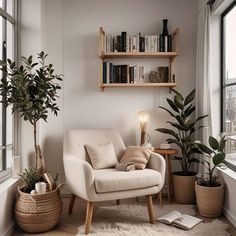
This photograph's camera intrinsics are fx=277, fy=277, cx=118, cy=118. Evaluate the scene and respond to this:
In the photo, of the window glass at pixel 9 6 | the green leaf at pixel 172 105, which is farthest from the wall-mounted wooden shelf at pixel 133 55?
the window glass at pixel 9 6

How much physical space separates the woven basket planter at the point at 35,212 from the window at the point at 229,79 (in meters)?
1.89

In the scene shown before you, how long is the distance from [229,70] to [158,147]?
1260 mm

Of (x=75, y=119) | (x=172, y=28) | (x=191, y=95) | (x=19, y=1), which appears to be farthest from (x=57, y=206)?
(x=172, y=28)

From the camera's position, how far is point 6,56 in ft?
8.98

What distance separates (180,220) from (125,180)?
27.4 inches

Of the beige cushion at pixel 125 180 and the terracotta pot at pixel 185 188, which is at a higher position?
the beige cushion at pixel 125 180

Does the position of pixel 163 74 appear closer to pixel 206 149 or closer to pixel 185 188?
pixel 206 149

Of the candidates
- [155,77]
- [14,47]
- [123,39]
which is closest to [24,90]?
[14,47]

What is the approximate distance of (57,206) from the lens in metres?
2.55

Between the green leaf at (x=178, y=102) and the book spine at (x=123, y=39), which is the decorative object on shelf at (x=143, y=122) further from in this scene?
the book spine at (x=123, y=39)

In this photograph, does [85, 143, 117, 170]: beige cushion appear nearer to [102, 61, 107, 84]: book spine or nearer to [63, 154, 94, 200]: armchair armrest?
[63, 154, 94, 200]: armchair armrest

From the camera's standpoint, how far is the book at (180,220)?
8.49ft

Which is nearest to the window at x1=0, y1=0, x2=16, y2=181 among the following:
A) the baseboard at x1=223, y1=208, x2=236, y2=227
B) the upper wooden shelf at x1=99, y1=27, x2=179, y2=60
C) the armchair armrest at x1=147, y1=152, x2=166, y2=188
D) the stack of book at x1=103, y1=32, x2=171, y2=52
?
the upper wooden shelf at x1=99, y1=27, x2=179, y2=60

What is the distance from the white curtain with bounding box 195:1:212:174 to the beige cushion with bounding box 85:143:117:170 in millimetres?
1077
